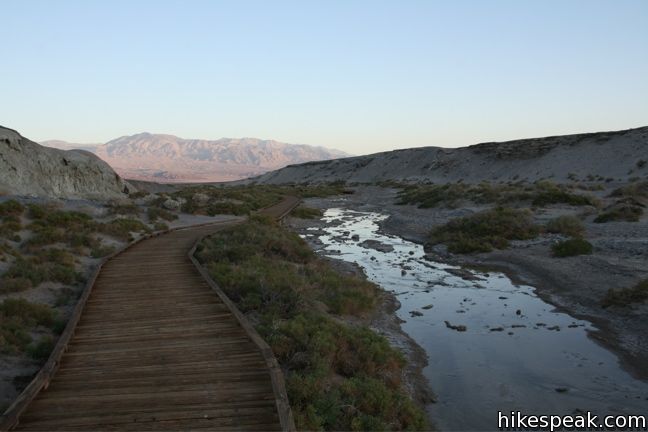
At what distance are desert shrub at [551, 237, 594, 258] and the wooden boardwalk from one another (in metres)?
13.6

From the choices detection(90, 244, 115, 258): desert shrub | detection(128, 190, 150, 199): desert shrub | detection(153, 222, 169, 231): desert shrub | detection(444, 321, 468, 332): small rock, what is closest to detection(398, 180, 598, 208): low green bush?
detection(444, 321, 468, 332): small rock

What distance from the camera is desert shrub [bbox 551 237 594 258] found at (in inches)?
699

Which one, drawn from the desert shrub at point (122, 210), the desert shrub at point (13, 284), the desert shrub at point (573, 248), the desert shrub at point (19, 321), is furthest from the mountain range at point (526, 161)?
the desert shrub at point (19, 321)

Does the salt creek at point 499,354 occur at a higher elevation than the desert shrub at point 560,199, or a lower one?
lower

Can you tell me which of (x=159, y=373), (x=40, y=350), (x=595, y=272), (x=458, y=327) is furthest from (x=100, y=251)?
(x=595, y=272)

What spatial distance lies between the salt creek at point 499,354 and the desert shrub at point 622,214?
10.5 meters

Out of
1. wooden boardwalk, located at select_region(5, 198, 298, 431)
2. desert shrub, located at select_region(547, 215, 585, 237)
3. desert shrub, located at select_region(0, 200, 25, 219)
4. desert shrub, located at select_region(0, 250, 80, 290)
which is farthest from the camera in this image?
desert shrub, located at select_region(547, 215, 585, 237)

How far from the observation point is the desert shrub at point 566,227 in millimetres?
21816

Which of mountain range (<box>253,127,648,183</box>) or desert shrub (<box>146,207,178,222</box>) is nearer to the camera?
desert shrub (<box>146,207,178,222</box>)

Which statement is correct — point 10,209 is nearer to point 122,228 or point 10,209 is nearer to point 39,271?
point 122,228

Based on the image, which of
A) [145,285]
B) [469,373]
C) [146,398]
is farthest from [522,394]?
[145,285]

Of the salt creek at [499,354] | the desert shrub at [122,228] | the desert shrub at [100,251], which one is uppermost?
the desert shrub at [122,228]

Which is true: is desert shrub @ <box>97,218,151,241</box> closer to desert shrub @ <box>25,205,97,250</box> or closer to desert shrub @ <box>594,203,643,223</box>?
desert shrub @ <box>25,205,97,250</box>

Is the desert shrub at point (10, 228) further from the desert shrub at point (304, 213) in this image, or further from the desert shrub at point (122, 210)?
the desert shrub at point (304, 213)
